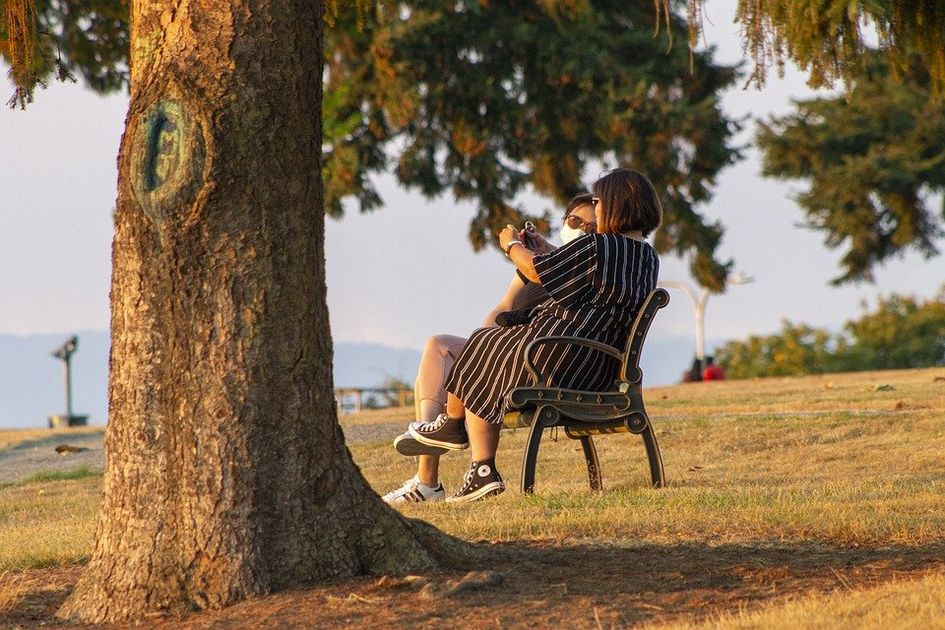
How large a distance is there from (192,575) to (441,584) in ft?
2.89

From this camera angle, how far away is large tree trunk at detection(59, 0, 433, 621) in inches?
177

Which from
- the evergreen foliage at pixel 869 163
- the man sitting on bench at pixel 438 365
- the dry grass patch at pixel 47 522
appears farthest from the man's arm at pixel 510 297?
the evergreen foliage at pixel 869 163

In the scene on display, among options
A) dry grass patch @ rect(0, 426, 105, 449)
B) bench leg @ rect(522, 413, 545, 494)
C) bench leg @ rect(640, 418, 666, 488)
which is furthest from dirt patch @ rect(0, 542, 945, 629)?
dry grass patch @ rect(0, 426, 105, 449)

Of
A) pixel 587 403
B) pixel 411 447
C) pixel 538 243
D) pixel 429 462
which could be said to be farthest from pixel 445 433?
pixel 538 243

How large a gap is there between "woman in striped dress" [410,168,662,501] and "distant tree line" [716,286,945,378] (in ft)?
93.8

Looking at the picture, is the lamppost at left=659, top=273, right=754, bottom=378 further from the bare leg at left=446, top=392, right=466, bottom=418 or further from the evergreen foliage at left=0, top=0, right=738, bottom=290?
the bare leg at left=446, top=392, right=466, bottom=418

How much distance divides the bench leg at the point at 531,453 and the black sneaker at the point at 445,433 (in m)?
0.47

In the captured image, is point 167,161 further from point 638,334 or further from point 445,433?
point 638,334

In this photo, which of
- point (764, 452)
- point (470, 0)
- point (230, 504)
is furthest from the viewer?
point (470, 0)

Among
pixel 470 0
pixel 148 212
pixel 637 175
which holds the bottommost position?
pixel 148 212

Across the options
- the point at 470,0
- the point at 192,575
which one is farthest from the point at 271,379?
the point at 470,0

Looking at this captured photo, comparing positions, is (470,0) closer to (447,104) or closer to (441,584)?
(447,104)

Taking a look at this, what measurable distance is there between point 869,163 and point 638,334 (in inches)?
1069

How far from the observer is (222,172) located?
15.0 ft
